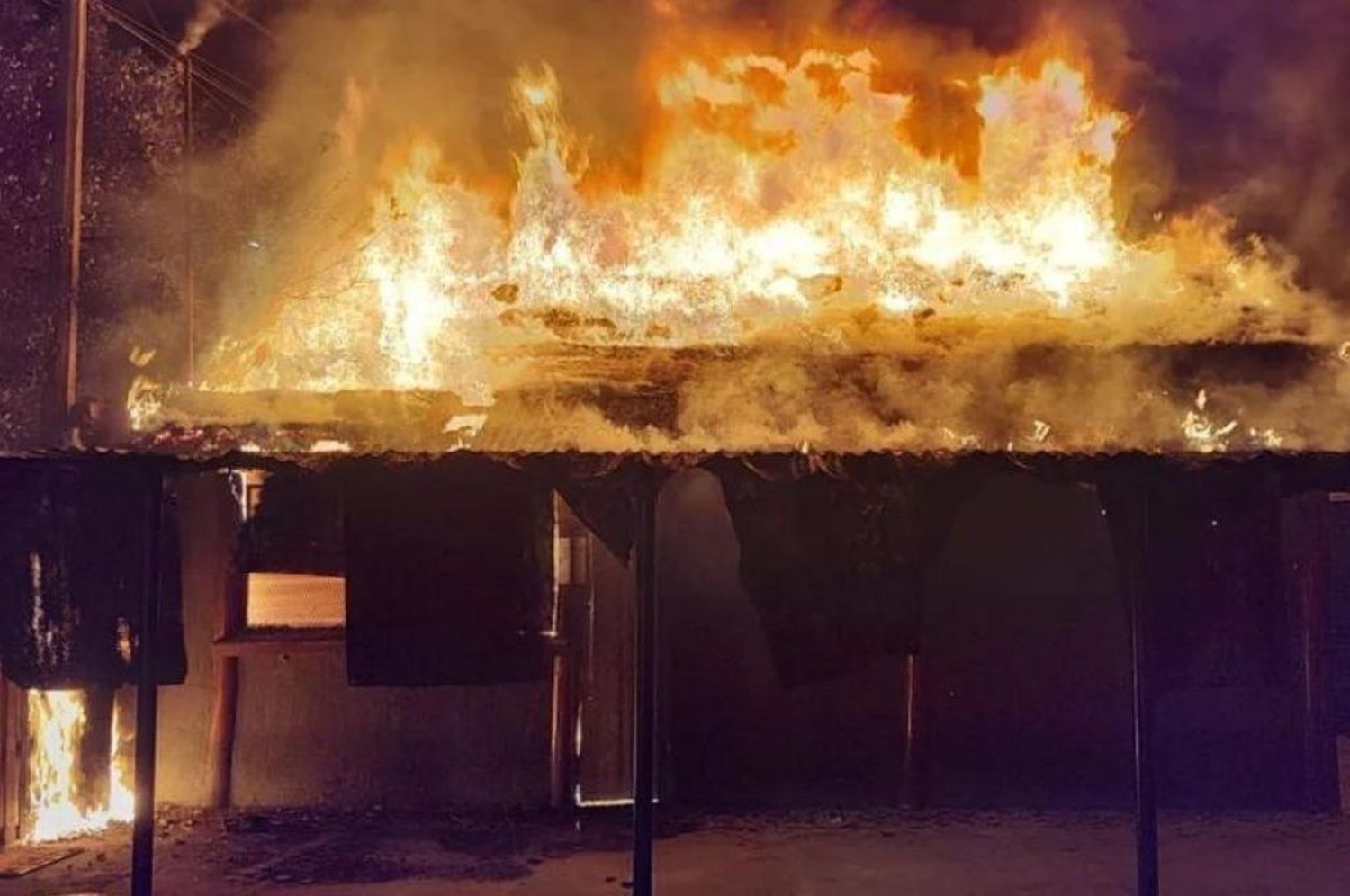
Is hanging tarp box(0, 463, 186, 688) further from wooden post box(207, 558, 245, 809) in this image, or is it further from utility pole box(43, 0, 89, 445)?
wooden post box(207, 558, 245, 809)

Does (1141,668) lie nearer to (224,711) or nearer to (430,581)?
(430,581)

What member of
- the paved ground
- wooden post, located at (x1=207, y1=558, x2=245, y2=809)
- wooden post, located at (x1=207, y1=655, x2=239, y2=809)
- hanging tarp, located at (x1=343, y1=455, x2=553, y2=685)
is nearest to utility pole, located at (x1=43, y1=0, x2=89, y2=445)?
wooden post, located at (x1=207, y1=558, x2=245, y2=809)

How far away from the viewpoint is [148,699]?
22.5 feet

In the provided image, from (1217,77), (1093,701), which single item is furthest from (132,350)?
(1217,77)

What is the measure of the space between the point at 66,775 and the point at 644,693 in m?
6.50

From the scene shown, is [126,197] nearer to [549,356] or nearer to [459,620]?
[549,356]

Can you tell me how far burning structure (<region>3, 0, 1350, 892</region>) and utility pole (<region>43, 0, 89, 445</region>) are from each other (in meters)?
0.05

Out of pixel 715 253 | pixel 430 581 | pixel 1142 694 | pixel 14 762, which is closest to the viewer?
pixel 1142 694

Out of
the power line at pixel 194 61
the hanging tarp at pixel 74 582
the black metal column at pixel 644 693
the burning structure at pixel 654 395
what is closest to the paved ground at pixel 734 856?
the burning structure at pixel 654 395

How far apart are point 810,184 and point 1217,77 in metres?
5.22

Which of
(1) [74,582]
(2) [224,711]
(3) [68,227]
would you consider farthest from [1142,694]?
(3) [68,227]

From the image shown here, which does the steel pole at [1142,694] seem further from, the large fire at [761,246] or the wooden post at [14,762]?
the wooden post at [14,762]

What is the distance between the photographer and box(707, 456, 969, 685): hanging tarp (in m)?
7.02

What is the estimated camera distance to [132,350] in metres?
11.3
